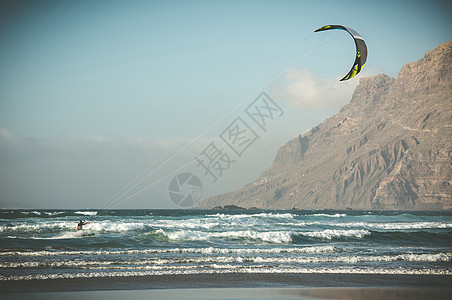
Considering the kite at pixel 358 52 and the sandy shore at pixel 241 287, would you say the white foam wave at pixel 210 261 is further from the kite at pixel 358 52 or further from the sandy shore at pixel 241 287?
the kite at pixel 358 52

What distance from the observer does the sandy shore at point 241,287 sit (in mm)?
9672

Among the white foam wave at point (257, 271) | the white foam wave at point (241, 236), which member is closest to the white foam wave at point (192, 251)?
the white foam wave at point (257, 271)

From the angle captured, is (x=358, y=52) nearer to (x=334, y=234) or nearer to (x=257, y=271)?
(x=257, y=271)

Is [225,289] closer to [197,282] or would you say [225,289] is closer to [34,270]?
[197,282]

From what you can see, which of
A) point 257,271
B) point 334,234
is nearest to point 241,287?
point 257,271

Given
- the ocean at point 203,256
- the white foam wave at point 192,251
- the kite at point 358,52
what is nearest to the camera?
the ocean at point 203,256

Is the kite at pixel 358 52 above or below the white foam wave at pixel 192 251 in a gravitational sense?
above

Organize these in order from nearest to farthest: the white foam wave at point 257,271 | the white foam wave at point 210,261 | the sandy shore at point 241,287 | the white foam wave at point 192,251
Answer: the sandy shore at point 241,287 < the white foam wave at point 257,271 < the white foam wave at point 210,261 < the white foam wave at point 192,251

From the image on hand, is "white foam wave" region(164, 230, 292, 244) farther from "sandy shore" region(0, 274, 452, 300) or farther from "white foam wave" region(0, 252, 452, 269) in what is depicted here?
"sandy shore" region(0, 274, 452, 300)

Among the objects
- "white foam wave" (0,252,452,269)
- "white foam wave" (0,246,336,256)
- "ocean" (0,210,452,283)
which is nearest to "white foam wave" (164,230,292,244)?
"ocean" (0,210,452,283)

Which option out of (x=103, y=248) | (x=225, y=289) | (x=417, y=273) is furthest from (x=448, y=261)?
(x=103, y=248)

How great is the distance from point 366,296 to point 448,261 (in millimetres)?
7317

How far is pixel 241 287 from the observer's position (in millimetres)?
10625

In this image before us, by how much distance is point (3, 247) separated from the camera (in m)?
17.8
